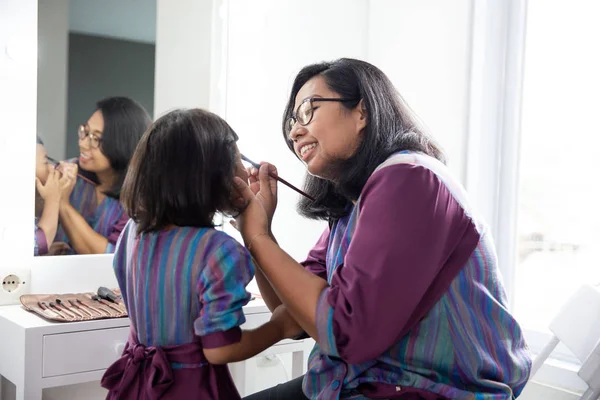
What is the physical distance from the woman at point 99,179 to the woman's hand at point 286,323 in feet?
2.84

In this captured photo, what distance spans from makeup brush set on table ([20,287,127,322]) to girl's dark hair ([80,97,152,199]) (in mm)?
338

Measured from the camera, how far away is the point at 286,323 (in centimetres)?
129

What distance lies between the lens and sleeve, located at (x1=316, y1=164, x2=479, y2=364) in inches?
39.8

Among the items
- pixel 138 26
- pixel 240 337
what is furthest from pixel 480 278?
pixel 138 26

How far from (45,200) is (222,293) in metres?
1.05

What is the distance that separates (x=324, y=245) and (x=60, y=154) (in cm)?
90

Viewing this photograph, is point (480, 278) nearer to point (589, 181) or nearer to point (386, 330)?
point (386, 330)

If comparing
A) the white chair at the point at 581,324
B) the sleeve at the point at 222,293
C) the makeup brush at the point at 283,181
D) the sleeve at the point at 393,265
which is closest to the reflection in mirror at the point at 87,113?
the makeup brush at the point at 283,181

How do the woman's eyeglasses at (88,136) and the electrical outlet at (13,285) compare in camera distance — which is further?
the woman's eyeglasses at (88,136)

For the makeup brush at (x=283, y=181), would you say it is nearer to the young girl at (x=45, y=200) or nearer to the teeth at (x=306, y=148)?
the teeth at (x=306, y=148)

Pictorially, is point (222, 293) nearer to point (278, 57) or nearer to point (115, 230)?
point (115, 230)

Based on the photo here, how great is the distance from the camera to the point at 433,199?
1037 mm

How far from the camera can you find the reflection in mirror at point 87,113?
6.10 ft

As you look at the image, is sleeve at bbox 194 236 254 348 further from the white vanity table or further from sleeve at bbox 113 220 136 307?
the white vanity table
